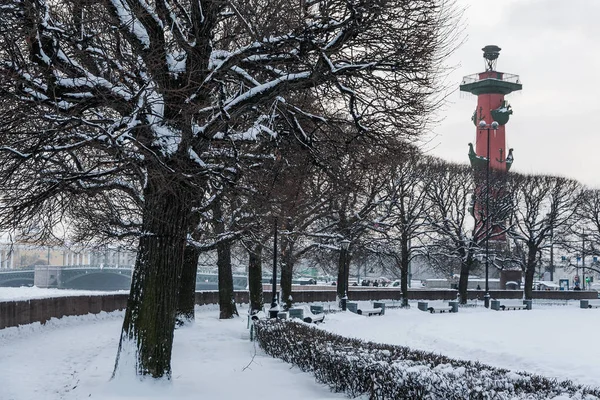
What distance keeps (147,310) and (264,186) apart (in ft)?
10.2

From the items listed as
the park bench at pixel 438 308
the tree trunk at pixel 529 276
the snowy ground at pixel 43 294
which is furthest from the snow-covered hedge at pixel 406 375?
the tree trunk at pixel 529 276

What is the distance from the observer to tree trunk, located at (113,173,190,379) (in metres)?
11.8

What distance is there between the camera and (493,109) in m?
67.9

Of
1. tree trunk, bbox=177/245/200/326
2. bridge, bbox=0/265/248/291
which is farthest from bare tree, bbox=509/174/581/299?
bridge, bbox=0/265/248/291

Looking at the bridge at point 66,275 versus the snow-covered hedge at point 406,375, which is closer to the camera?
the snow-covered hedge at point 406,375

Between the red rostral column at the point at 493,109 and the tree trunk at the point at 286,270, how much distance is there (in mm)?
33461

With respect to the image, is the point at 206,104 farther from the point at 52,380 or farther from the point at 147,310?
the point at 52,380

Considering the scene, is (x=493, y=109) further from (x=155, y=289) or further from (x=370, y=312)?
(x=155, y=289)

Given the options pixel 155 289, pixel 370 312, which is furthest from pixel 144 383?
pixel 370 312

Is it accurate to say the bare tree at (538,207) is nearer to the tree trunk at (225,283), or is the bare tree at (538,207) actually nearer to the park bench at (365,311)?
the park bench at (365,311)

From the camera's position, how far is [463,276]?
46812 millimetres

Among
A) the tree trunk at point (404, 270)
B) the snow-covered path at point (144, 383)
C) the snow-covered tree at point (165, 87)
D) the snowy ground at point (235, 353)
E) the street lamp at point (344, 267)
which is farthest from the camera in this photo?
the tree trunk at point (404, 270)

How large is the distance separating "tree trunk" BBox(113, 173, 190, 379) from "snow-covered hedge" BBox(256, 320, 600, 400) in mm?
2832

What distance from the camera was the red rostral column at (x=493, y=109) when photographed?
213 ft
